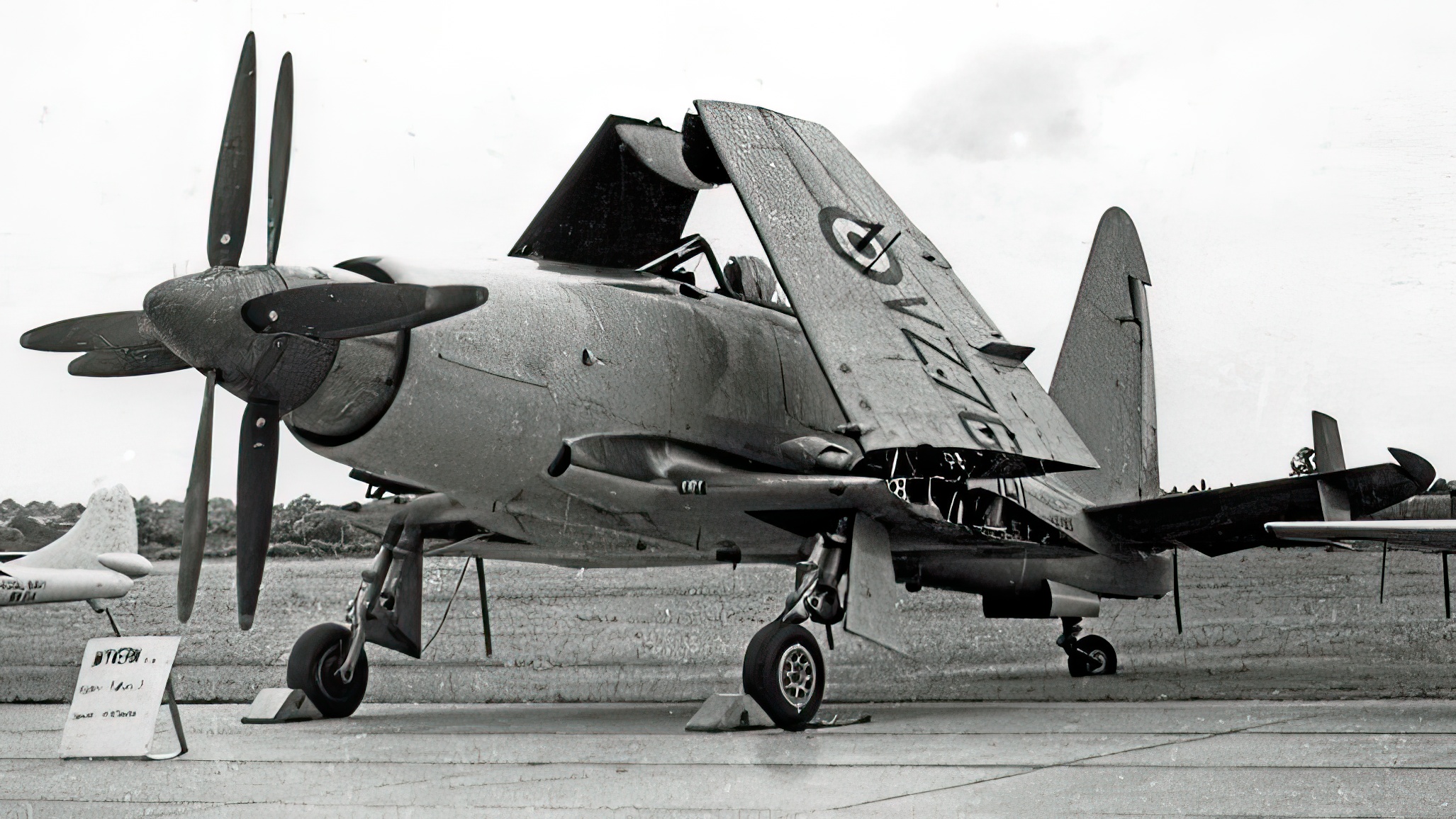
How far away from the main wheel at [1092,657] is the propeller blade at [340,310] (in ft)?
25.0

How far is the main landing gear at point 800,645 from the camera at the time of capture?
316 inches

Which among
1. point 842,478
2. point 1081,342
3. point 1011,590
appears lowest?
point 1011,590

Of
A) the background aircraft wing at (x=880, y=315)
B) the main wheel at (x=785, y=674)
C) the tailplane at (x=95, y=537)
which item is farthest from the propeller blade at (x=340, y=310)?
the tailplane at (x=95, y=537)

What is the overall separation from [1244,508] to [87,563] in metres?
18.6

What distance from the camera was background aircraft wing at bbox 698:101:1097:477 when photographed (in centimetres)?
836

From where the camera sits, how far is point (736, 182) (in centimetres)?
888

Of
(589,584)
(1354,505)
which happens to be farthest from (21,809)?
(589,584)

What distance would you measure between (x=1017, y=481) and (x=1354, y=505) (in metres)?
2.71

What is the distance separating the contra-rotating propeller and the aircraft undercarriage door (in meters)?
3.32

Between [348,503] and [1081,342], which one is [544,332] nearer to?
[348,503]

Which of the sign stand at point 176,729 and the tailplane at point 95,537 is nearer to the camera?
the sign stand at point 176,729

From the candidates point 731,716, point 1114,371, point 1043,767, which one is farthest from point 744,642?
point 1043,767

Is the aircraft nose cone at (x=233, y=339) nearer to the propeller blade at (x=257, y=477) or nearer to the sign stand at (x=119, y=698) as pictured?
the propeller blade at (x=257, y=477)

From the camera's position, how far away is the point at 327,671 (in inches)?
372
